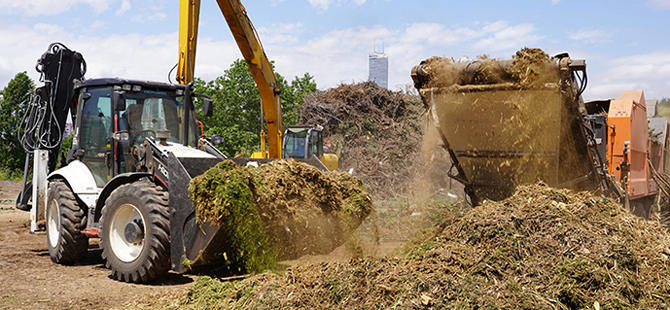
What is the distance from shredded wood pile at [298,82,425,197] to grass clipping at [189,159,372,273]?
364 inches

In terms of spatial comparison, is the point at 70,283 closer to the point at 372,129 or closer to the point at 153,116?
the point at 153,116

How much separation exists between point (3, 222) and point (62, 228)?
5.93 m

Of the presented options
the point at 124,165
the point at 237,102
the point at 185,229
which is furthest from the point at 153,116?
the point at 237,102

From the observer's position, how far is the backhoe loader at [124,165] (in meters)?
5.13

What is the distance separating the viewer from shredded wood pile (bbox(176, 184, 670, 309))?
11.9 ft

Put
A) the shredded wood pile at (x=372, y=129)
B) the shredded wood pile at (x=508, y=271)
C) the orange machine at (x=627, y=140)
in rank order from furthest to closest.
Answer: the shredded wood pile at (x=372, y=129) < the orange machine at (x=627, y=140) < the shredded wood pile at (x=508, y=271)

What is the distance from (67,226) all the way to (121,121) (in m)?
1.46

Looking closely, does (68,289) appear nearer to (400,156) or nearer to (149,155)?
(149,155)

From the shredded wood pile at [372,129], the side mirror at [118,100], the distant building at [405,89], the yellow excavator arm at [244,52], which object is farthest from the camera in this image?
the distant building at [405,89]

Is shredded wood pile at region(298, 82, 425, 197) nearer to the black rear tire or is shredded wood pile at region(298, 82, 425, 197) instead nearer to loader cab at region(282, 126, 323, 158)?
loader cab at region(282, 126, 323, 158)

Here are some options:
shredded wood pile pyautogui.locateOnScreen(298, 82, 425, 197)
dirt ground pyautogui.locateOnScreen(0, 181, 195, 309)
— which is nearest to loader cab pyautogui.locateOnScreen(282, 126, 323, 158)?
shredded wood pile pyautogui.locateOnScreen(298, 82, 425, 197)

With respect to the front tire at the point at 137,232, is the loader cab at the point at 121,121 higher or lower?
higher

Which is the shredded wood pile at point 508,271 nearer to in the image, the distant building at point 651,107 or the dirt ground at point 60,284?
the dirt ground at point 60,284

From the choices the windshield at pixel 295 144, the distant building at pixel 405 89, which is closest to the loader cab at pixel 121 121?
the windshield at pixel 295 144
